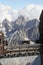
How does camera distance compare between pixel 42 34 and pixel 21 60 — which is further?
pixel 21 60

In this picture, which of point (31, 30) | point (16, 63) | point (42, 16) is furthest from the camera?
point (31, 30)

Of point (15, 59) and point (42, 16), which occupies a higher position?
point (42, 16)

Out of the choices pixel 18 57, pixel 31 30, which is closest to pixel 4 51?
pixel 18 57

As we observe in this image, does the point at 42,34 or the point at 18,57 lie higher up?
the point at 42,34

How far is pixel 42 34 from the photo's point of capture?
23.2 feet

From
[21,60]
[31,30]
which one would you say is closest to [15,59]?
[21,60]

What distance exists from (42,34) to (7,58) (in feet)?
76.9

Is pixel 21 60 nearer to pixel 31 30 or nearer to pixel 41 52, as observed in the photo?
pixel 41 52

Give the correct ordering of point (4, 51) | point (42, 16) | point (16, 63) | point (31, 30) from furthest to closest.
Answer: point (31, 30) → point (4, 51) → point (16, 63) → point (42, 16)

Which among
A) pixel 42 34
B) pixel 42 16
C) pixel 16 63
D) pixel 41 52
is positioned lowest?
pixel 16 63

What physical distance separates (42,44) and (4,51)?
3696 cm

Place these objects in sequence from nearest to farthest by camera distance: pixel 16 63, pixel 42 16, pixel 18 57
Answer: pixel 42 16
pixel 16 63
pixel 18 57

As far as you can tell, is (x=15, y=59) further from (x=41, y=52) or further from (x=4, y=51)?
(x=41, y=52)

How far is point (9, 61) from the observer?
2927 cm
